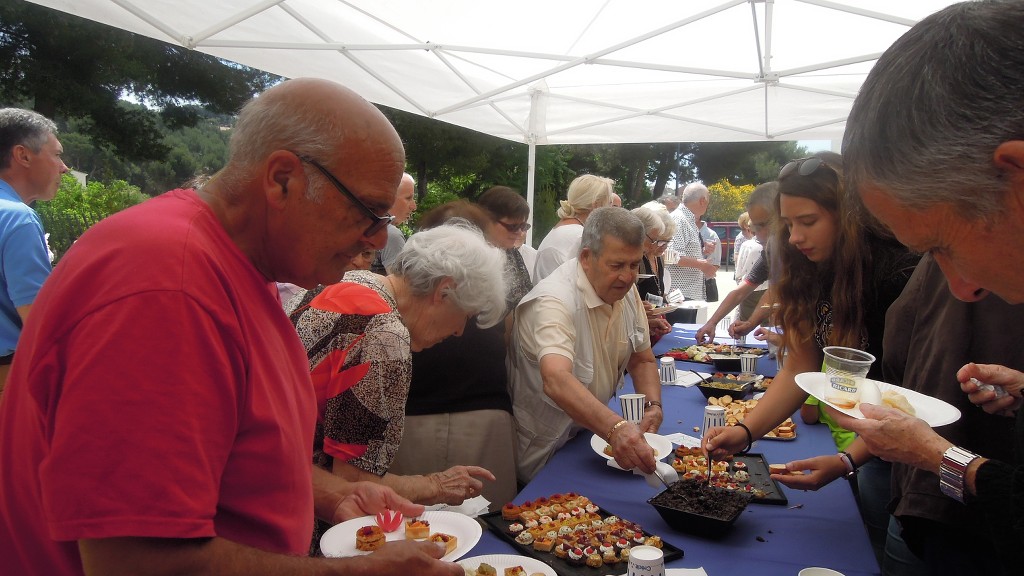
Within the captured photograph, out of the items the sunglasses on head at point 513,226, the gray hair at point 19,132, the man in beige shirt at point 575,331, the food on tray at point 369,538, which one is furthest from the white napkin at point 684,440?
the gray hair at point 19,132

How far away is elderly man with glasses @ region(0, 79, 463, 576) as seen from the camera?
83 centimetres

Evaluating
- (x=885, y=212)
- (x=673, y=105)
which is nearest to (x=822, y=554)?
(x=885, y=212)

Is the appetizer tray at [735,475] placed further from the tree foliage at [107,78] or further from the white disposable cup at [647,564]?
the tree foliage at [107,78]

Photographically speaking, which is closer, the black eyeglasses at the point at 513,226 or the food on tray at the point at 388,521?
the food on tray at the point at 388,521

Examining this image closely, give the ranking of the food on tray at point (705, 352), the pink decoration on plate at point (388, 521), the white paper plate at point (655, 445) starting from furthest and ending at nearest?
the food on tray at point (705, 352) → the white paper plate at point (655, 445) → the pink decoration on plate at point (388, 521)

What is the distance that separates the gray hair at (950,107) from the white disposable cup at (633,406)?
6.79 feet

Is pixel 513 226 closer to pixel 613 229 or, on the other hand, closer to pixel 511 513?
pixel 613 229

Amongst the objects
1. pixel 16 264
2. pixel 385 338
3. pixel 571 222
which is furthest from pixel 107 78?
pixel 385 338

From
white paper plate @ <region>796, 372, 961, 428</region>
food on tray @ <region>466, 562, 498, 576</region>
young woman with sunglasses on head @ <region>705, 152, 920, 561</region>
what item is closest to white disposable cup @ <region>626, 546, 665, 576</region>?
food on tray @ <region>466, 562, 498, 576</region>

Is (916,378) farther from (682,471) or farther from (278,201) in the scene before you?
(278,201)

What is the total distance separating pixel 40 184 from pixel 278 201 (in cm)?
337

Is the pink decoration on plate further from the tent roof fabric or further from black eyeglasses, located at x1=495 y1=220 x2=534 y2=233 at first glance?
the tent roof fabric

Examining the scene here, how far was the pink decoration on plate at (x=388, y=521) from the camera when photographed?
6.19ft

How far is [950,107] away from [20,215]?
390cm
